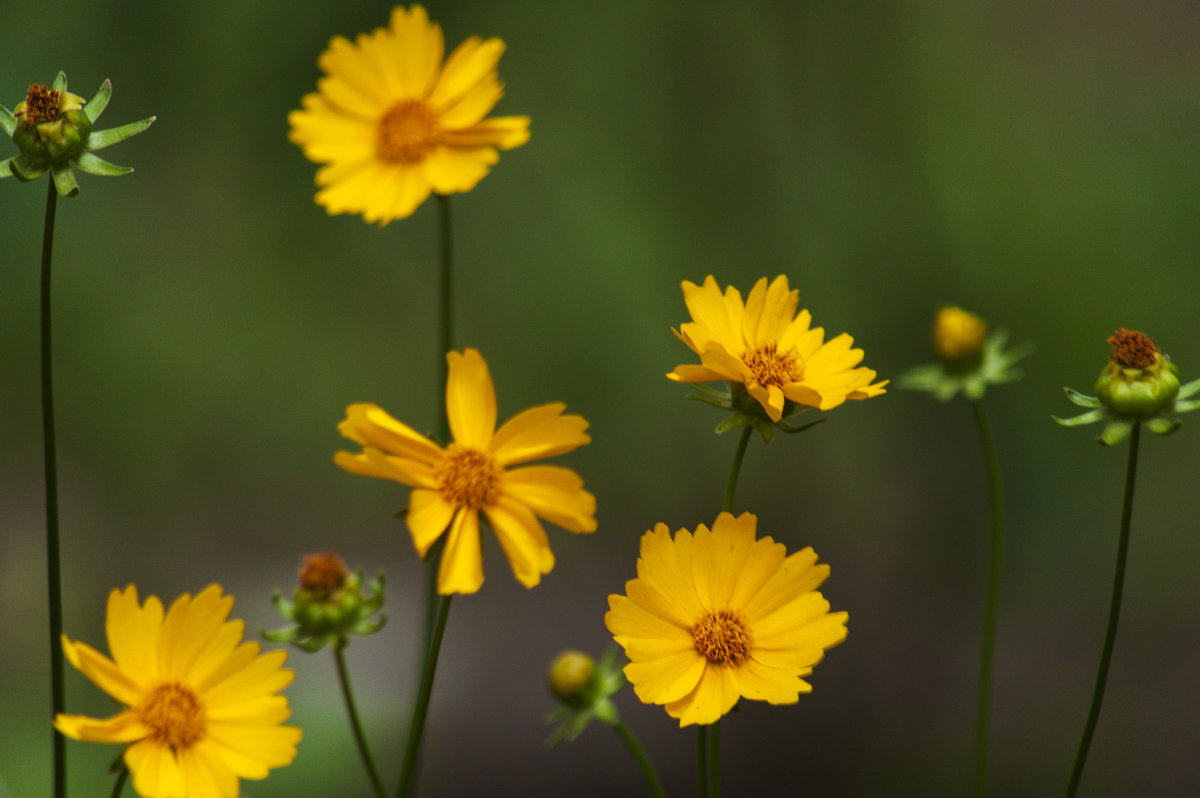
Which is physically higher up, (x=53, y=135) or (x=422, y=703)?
(x=53, y=135)

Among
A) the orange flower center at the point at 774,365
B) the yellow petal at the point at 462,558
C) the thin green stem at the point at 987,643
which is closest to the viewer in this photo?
the yellow petal at the point at 462,558

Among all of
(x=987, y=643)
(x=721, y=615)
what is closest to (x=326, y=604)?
(x=721, y=615)

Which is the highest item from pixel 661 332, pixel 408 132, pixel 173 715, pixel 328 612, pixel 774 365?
pixel 661 332

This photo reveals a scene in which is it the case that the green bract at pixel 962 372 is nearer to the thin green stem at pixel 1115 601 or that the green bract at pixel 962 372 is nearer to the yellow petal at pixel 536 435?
the thin green stem at pixel 1115 601

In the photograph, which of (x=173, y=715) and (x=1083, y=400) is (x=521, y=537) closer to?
(x=173, y=715)

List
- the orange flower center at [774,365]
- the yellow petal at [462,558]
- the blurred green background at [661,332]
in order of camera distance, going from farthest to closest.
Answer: the blurred green background at [661,332] → the orange flower center at [774,365] → the yellow petal at [462,558]

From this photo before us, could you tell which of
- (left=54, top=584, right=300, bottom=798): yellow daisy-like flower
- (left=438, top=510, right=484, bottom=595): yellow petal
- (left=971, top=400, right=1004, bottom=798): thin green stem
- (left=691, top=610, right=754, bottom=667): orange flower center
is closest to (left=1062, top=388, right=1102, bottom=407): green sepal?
(left=971, top=400, right=1004, bottom=798): thin green stem

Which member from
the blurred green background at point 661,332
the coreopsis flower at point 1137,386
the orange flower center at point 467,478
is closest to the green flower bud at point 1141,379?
the coreopsis flower at point 1137,386

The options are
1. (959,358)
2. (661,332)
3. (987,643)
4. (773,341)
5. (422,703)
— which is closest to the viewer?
(422,703)
